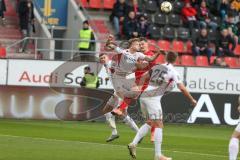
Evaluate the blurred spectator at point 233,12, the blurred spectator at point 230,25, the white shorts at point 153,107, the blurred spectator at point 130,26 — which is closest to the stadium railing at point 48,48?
the blurred spectator at point 130,26

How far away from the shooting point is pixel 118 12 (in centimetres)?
3241

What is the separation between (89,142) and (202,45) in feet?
48.6

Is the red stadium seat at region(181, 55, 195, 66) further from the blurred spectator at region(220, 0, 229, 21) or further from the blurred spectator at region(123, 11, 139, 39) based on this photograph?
the blurred spectator at region(220, 0, 229, 21)

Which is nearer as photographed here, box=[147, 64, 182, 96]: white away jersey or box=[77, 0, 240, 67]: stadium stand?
box=[147, 64, 182, 96]: white away jersey

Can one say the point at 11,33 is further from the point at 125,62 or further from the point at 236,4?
the point at 125,62

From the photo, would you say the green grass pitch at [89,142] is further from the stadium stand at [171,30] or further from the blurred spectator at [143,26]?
the stadium stand at [171,30]

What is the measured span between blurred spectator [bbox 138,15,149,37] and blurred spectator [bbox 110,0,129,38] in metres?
0.74

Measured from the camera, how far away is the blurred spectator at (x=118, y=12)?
105 ft

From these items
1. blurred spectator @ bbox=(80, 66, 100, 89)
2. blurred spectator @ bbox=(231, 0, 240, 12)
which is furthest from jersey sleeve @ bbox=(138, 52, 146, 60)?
blurred spectator @ bbox=(231, 0, 240, 12)

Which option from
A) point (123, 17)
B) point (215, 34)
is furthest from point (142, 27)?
point (215, 34)

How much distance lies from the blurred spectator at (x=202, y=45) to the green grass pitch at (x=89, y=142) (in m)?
6.00

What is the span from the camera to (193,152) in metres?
17.5

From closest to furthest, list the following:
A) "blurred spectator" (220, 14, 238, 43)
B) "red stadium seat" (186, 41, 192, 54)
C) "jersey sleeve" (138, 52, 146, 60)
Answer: "jersey sleeve" (138, 52, 146, 60), "red stadium seat" (186, 41, 192, 54), "blurred spectator" (220, 14, 238, 43)

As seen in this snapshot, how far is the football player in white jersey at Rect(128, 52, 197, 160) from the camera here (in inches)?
593
